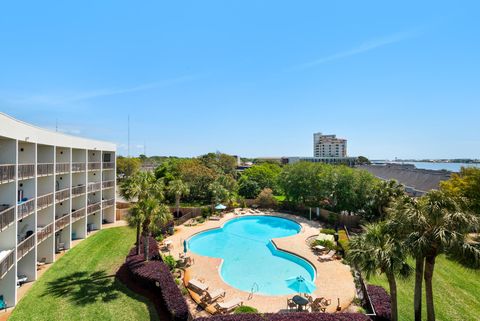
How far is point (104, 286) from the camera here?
1638cm

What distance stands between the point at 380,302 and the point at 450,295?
19.2 ft

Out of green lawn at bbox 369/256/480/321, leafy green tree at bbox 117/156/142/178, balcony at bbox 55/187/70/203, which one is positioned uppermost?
leafy green tree at bbox 117/156/142/178

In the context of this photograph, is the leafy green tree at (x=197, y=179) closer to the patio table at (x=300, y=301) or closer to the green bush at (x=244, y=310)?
the green bush at (x=244, y=310)

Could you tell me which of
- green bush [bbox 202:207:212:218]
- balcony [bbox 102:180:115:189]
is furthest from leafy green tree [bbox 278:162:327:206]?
balcony [bbox 102:180:115:189]

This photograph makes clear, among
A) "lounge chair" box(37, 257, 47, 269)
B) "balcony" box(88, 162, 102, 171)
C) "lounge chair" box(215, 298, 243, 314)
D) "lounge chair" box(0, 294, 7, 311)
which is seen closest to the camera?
"lounge chair" box(215, 298, 243, 314)

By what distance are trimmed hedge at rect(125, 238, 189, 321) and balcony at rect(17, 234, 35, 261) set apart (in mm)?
6099

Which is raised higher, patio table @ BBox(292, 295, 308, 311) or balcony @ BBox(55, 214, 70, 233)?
balcony @ BBox(55, 214, 70, 233)

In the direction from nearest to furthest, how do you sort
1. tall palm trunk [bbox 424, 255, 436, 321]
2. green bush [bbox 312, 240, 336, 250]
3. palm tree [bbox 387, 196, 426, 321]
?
1. palm tree [bbox 387, 196, 426, 321]
2. tall palm trunk [bbox 424, 255, 436, 321]
3. green bush [bbox 312, 240, 336, 250]

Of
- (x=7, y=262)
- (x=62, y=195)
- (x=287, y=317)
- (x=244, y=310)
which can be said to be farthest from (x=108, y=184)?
(x=287, y=317)

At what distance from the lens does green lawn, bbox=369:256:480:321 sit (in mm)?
13492

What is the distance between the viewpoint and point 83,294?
603 inches

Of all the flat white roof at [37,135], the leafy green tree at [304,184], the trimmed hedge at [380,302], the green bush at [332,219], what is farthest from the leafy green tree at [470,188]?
the flat white roof at [37,135]

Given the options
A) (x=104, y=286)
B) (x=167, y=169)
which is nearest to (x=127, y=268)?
(x=104, y=286)

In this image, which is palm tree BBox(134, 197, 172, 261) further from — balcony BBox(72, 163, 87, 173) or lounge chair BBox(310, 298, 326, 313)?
lounge chair BBox(310, 298, 326, 313)
